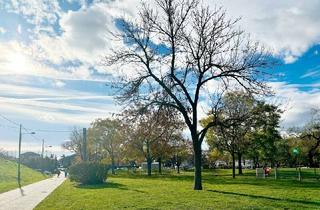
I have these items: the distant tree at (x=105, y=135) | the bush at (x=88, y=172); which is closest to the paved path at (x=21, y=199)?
the bush at (x=88, y=172)

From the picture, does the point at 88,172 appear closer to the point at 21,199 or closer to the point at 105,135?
the point at 21,199

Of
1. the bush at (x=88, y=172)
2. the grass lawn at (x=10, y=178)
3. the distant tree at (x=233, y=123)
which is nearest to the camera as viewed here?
the distant tree at (x=233, y=123)

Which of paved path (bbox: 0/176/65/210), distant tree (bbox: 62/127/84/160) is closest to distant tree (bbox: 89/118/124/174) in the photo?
distant tree (bbox: 62/127/84/160)

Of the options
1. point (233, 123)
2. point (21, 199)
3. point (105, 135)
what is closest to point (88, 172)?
point (21, 199)

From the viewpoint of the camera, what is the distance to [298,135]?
62.2 meters

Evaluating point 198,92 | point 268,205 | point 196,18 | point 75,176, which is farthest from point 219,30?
point 75,176

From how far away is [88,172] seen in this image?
40.1 m

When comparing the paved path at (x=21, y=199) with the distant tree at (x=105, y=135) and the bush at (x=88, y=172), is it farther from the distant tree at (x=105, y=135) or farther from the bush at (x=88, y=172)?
the distant tree at (x=105, y=135)

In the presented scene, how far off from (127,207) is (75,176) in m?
24.9

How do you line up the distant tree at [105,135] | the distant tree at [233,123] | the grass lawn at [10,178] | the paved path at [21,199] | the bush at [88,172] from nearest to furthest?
the paved path at [21,199], the distant tree at [233,123], the grass lawn at [10,178], the bush at [88,172], the distant tree at [105,135]

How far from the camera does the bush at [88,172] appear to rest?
4000 cm

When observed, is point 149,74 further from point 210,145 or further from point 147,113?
point 210,145

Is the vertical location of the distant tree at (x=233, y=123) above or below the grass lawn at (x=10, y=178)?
above

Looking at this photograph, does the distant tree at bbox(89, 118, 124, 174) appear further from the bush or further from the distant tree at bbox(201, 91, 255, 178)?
the bush
